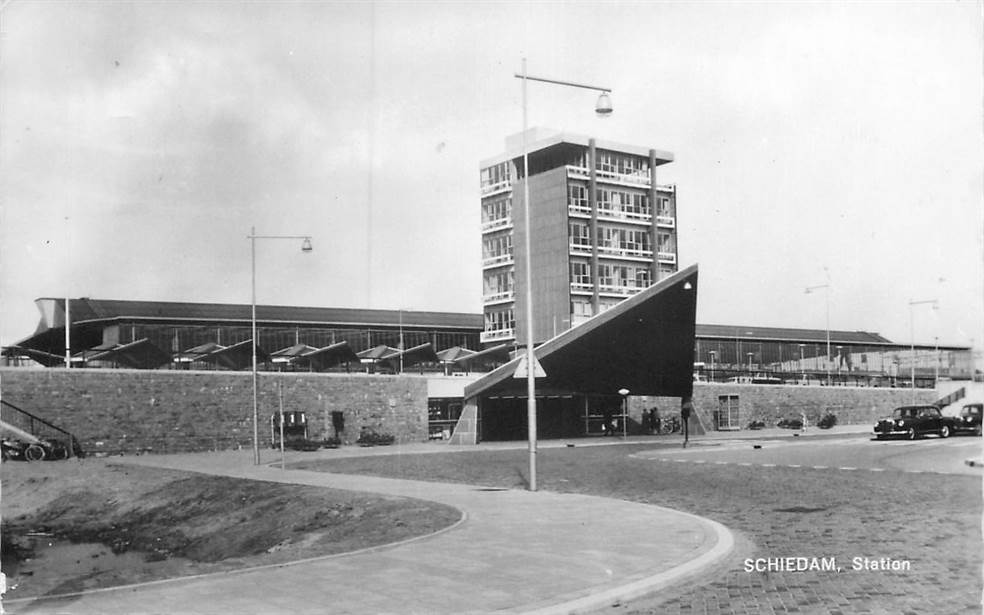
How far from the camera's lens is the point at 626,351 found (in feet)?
166

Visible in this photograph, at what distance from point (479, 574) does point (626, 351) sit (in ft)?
135

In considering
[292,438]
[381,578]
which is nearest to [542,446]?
[292,438]

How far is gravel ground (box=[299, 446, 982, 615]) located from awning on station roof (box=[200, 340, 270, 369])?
3255 cm

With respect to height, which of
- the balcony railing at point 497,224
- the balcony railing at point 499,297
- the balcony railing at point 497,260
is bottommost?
the balcony railing at point 499,297

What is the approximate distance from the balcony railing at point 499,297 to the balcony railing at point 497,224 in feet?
18.0

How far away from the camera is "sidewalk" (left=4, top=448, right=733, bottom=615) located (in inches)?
343

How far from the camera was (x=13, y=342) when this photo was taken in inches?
2137

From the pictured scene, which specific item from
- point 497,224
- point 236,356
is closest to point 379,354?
point 236,356

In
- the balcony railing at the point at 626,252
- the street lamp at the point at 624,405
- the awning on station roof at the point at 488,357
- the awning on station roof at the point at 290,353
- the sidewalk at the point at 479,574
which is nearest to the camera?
the sidewalk at the point at 479,574

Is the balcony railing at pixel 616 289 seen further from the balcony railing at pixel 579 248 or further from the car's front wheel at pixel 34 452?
the car's front wheel at pixel 34 452

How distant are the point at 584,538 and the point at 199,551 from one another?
→ 10813 mm

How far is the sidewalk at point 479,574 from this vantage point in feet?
28.6

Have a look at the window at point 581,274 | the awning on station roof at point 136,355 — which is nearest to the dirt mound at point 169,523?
the awning on station roof at point 136,355

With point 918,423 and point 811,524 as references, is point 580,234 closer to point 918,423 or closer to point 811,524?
point 918,423
